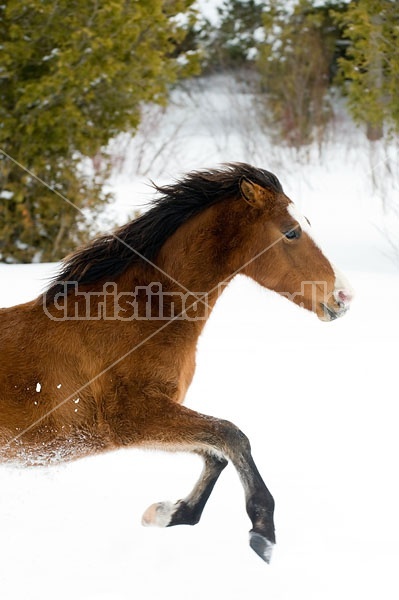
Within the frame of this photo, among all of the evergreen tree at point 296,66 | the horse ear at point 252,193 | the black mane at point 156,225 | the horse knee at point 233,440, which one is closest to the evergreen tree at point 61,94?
the black mane at point 156,225

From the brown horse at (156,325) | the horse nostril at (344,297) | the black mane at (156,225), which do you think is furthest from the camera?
the black mane at (156,225)

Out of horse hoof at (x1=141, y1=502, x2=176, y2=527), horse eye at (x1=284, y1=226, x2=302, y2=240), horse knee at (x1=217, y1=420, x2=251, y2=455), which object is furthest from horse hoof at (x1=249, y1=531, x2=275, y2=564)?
horse eye at (x1=284, y1=226, x2=302, y2=240)

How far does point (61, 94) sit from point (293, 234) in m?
6.02

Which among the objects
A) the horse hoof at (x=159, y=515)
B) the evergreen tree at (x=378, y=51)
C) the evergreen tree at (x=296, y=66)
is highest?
the evergreen tree at (x=296, y=66)

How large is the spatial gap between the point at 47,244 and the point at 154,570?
6545 millimetres

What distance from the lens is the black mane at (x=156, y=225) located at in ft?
11.3

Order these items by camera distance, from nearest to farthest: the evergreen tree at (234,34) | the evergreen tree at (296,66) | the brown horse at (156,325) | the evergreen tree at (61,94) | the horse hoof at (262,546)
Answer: the horse hoof at (262,546) < the brown horse at (156,325) < the evergreen tree at (61,94) < the evergreen tree at (296,66) < the evergreen tree at (234,34)

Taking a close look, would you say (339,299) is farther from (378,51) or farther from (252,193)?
(378,51)

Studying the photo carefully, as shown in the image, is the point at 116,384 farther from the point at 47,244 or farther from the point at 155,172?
the point at 155,172

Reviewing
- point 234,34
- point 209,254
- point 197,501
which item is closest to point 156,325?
point 209,254

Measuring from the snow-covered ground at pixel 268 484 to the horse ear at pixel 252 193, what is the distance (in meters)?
0.45

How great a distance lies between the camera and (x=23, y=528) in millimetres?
3428

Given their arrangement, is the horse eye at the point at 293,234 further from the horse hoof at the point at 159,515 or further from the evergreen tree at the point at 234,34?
the evergreen tree at the point at 234,34

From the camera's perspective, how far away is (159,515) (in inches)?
136
